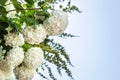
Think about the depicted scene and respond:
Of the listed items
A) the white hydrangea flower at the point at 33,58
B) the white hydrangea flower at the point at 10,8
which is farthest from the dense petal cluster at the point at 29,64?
the white hydrangea flower at the point at 10,8

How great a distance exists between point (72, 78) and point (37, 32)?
0.28 m

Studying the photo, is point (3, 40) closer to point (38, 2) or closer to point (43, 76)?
point (38, 2)

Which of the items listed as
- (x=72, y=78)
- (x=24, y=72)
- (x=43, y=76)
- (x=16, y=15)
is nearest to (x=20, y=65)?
(x=24, y=72)

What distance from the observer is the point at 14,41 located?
3.48 ft

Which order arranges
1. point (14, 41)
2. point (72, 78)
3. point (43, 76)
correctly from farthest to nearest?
point (43, 76), point (72, 78), point (14, 41)

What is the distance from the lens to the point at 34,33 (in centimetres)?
108

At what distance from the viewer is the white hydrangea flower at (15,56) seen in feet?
3.46

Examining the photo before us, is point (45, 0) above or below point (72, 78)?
above

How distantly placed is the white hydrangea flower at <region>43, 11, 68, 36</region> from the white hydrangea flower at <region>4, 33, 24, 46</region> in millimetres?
70

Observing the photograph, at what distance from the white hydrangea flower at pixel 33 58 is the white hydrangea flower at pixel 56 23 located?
0.21 feet

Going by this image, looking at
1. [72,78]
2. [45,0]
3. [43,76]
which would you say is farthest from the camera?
[43,76]

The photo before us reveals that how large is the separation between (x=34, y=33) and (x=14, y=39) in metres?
0.05

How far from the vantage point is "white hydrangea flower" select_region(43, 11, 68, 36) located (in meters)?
1.05

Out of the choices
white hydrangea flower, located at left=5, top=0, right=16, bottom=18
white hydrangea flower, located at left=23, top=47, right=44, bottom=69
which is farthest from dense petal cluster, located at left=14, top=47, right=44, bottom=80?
white hydrangea flower, located at left=5, top=0, right=16, bottom=18
